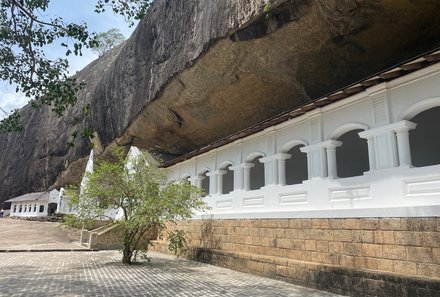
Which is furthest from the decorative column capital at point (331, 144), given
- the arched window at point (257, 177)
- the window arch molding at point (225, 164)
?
the arched window at point (257, 177)

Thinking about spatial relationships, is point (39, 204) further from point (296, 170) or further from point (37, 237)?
point (296, 170)

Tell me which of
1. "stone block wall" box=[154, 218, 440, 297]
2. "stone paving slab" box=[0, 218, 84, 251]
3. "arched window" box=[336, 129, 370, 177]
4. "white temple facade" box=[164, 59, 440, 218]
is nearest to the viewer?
"stone block wall" box=[154, 218, 440, 297]

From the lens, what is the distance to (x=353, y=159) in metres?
13.1

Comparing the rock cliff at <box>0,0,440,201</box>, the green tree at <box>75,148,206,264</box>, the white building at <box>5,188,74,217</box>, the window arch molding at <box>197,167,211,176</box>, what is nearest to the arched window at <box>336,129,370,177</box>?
the rock cliff at <box>0,0,440,201</box>

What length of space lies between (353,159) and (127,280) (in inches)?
345

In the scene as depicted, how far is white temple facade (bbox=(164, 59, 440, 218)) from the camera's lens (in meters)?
6.83

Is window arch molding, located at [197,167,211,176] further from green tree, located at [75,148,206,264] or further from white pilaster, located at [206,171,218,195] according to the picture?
green tree, located at [75,148,206,264]

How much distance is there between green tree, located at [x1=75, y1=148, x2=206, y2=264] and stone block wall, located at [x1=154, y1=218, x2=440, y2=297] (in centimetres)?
183

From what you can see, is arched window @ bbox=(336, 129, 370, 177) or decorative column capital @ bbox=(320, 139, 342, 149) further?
arched window @ bbox=(336, 129, 370, 177)

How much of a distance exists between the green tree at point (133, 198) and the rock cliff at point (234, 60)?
4.76 meters

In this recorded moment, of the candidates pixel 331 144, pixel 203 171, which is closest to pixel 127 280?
pixel 331 144

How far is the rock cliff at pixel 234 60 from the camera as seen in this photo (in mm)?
10102

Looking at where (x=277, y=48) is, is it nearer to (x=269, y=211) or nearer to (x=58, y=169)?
Answer: (x=269, y=211)

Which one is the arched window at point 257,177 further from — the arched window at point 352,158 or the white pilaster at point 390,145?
the white pilaster at point 390,145
